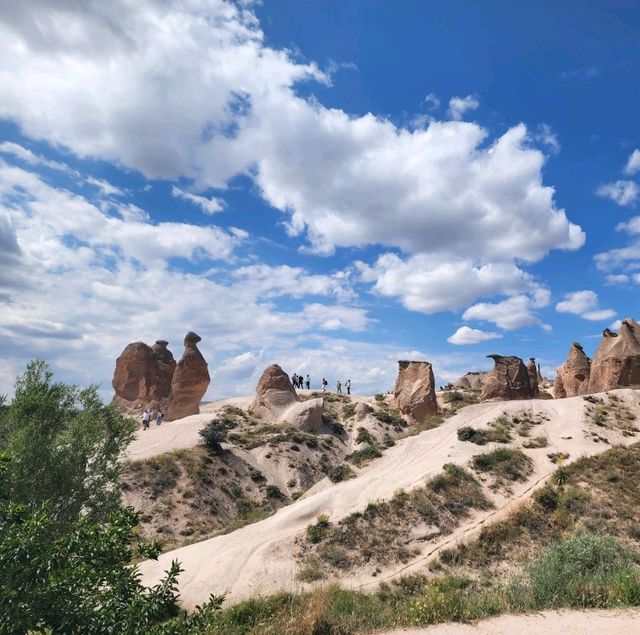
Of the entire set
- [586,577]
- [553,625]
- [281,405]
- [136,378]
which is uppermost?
[136,378]

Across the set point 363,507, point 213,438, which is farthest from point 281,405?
point 363,507

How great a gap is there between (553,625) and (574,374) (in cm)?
3524

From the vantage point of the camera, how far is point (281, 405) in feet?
134

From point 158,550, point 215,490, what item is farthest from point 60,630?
point 215,490

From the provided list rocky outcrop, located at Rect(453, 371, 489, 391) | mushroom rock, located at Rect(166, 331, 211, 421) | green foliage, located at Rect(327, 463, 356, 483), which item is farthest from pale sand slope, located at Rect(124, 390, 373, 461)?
rocky outcrop, located at Rect(453, 371, 489, 391)

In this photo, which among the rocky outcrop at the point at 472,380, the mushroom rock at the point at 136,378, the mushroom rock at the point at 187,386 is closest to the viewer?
the mushroom rock at the point at 187,386

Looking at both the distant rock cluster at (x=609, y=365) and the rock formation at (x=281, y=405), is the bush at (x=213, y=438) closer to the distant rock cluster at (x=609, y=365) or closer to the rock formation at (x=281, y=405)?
the rock formation at (x=281, y=405)

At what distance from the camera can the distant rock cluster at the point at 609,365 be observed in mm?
34031

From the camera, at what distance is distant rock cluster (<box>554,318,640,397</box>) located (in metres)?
34.0

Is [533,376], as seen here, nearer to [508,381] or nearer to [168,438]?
[508,381]

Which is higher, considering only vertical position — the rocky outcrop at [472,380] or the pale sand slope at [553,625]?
the rocky outcrop at [472,380]

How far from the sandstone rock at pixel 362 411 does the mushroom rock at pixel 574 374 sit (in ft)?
55.6

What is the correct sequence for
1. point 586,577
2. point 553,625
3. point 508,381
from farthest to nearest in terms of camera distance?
point 508,381 < point 586,577 < point 553,625

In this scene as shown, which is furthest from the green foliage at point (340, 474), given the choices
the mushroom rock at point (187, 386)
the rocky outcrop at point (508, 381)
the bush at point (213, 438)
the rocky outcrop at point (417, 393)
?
the mushroom rock at point (187, 386)
